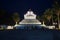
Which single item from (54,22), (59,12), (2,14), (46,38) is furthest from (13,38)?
(2,14)

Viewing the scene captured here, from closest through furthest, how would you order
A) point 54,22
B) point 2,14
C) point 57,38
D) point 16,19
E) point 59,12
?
1. point 57,38
2. point 59,12
3. point 54,22
4. point 2,14
5. point 16,19

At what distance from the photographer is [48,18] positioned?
8738 centimetres

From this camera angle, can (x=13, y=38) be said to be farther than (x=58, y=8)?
No

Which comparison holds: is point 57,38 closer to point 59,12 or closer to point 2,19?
point 59,12

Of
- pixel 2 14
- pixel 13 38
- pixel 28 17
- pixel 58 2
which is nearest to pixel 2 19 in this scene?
pixel 2 14

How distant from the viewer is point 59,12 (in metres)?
64.9

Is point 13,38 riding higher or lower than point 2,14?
lower

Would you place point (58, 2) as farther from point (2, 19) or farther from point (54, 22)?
point (2, 19)

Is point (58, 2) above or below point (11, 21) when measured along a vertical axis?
above

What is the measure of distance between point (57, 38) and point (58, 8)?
49.3 meters

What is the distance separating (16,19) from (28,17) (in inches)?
483

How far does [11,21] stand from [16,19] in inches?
130

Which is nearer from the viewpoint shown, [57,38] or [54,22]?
[57,38]

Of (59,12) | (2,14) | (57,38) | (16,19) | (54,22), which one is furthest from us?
(16,19)
